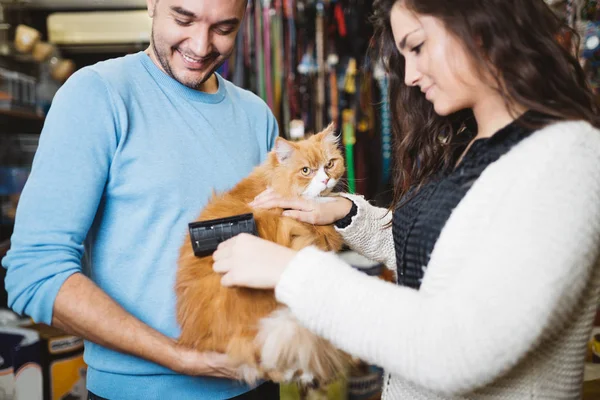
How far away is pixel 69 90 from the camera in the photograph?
43.1 inches

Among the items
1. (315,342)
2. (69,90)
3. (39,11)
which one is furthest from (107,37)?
(315,342)

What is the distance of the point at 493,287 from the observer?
0.73 m

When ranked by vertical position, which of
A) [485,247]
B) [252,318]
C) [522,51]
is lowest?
[252,318]

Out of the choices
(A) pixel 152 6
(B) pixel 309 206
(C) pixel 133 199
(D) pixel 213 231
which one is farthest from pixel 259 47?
(D) pixel 213 231

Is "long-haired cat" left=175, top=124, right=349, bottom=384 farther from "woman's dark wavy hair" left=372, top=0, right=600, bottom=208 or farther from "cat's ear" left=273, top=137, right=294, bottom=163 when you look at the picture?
"woman's dark wavy hair" left=372, top=0, right=600, bottom=208

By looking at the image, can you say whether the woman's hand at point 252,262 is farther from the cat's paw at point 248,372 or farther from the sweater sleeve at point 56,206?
the sweater sleeve at point 56,206

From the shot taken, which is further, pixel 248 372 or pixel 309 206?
pixel 309 206

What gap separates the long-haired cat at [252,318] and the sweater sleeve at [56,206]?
252mm

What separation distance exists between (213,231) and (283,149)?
0.48 m

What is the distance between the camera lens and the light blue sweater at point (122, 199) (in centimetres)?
104

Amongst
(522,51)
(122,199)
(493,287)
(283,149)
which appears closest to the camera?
(493,287)

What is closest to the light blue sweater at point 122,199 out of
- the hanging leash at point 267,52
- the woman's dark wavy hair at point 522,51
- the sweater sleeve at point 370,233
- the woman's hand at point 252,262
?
the woman's hand at point 252,262

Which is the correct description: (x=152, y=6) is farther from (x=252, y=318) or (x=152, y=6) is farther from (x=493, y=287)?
(x=493, y=287)

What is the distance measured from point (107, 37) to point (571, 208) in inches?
129
